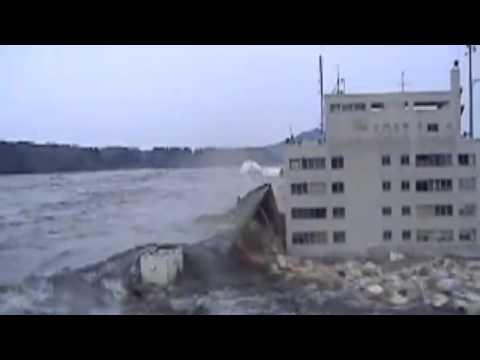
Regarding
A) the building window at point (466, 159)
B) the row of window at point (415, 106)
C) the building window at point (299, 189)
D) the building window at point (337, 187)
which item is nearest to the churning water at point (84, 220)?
the building window at point (299, 189)

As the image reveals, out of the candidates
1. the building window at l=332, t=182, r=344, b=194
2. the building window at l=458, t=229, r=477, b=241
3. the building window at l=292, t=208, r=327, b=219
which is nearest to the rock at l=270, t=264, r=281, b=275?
the building window at l=292, t=208, r=327, b=219

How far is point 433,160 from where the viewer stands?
7.81ft

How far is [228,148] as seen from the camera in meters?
2.49

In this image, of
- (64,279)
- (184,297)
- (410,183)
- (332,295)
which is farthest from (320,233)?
(64,279)

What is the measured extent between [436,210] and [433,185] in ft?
0.43

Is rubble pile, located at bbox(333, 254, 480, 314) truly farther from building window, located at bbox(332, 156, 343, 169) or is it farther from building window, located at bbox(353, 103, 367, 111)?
building window, located at bbox(353, 103, 367, 111)

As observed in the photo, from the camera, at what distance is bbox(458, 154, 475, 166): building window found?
91.8 inches

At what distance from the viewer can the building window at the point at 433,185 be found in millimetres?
2379

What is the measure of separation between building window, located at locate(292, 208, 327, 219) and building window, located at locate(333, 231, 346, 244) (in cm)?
10

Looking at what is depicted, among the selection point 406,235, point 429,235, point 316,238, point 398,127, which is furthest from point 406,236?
point 398,127

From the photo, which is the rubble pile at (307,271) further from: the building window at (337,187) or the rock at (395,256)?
the building window at (337,187)

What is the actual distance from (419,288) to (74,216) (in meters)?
1.78

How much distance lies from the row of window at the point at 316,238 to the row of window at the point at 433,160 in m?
0.44

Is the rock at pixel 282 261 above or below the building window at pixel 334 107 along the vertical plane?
below
